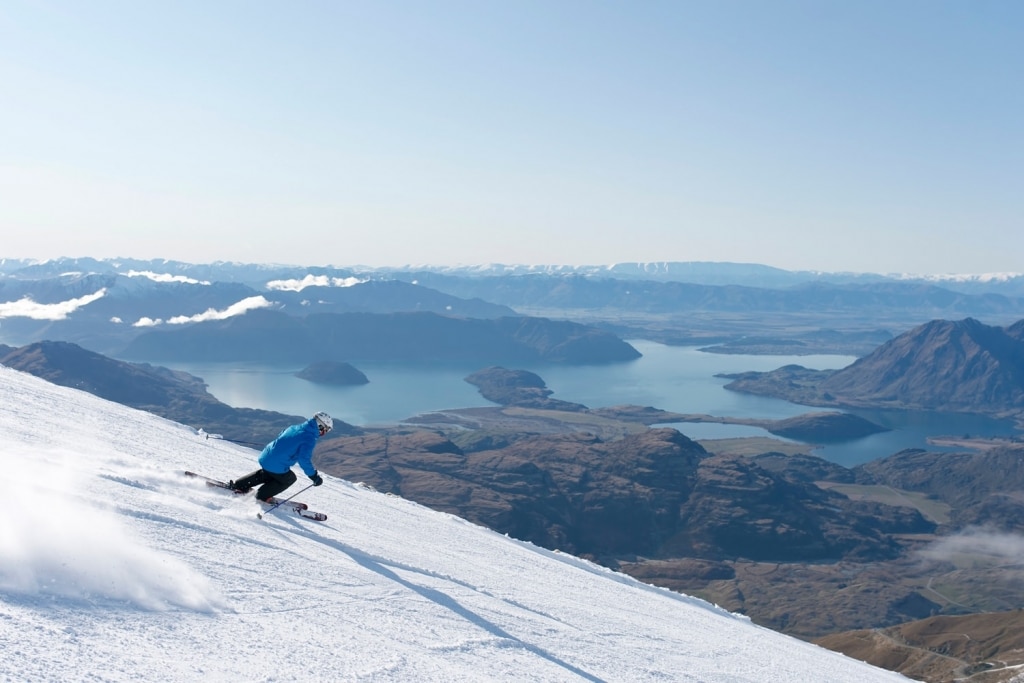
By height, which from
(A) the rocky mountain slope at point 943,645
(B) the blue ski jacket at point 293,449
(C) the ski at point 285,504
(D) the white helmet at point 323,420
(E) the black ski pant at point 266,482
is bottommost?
(A) the rocky mountain slope at point 943,645

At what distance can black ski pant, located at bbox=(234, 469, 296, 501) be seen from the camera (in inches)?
415

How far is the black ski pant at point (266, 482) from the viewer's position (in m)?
10.5

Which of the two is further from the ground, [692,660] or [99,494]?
[99,494]

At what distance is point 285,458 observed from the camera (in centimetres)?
1041

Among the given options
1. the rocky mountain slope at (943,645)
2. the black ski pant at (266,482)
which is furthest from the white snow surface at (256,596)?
the rocky mountain slope at (943,645)

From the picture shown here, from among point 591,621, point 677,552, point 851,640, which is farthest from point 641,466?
point 591,621

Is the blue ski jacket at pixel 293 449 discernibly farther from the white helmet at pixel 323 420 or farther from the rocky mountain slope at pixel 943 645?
the rocky mountain slope at pixel 943 645

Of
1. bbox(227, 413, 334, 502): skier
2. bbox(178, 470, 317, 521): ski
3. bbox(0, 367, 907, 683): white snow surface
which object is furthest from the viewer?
bbox(178, 470, 317, 521): ski

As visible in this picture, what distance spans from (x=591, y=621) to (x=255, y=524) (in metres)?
4.76

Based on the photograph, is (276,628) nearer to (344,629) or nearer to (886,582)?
(344,629)

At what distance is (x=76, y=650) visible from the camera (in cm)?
511

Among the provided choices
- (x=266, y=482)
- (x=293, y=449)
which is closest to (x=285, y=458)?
(x=293, y=449)

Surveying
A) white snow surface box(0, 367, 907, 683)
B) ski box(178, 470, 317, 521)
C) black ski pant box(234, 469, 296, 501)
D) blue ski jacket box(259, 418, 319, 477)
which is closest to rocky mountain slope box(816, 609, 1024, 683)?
white snow surface box(0, 367, 907, 683)

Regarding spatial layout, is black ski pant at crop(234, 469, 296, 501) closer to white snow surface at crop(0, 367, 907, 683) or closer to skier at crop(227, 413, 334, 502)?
skier at crop(227, 413, 334, 502)
